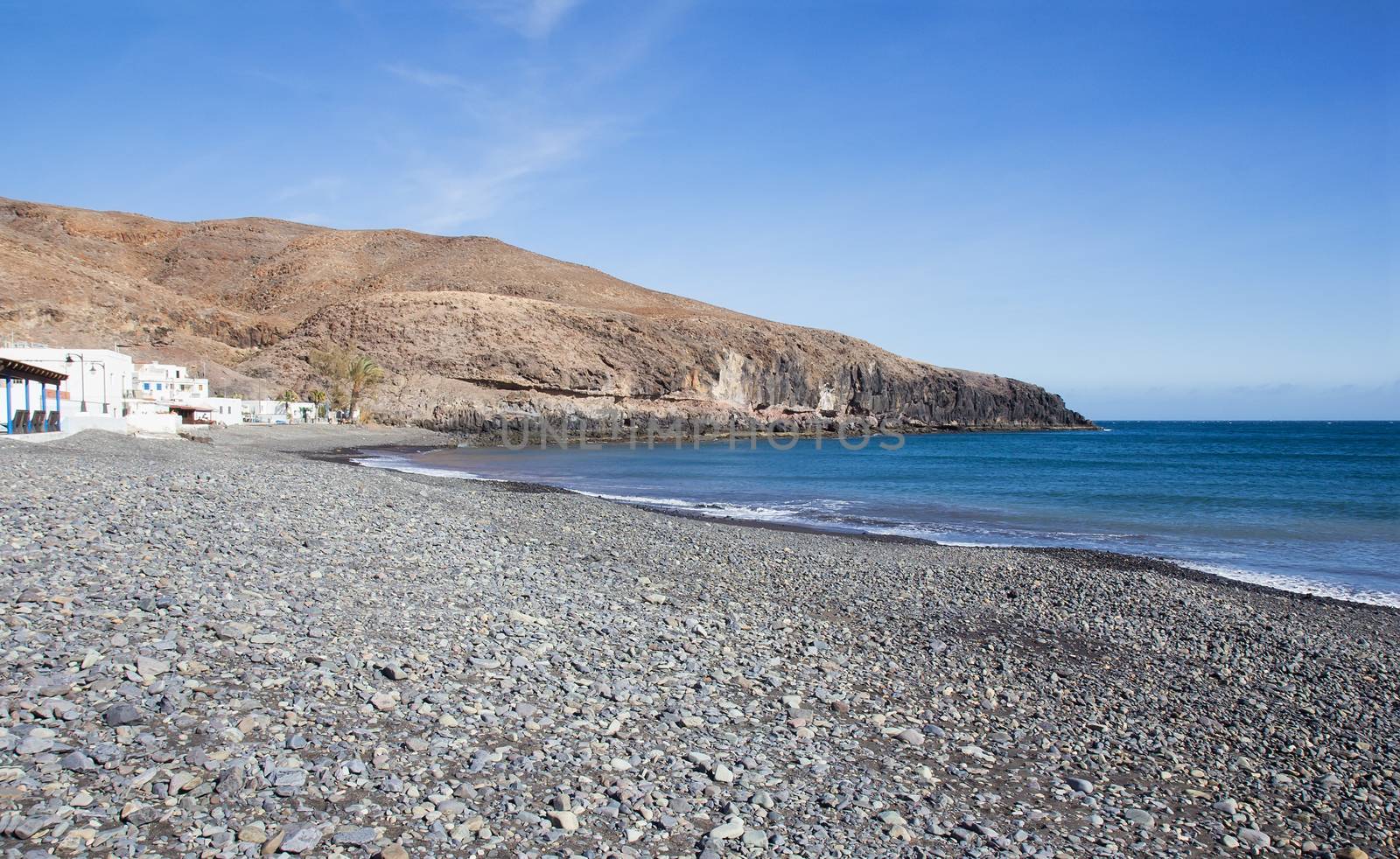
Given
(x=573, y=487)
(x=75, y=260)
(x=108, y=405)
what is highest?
(x=75, y=260)

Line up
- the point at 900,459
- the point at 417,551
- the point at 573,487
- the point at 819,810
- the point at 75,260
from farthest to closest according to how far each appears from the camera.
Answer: the point at 75,260
the point at 900,459
the point at 573,487
the point at 417,551
the point at 819,810

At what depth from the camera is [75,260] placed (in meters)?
87.1

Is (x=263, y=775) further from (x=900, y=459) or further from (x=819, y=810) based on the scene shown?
(x=900, y=459)

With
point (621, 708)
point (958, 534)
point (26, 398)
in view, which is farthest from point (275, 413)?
point (621, 708)

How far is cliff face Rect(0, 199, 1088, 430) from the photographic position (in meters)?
75.4

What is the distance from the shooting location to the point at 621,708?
243 inches

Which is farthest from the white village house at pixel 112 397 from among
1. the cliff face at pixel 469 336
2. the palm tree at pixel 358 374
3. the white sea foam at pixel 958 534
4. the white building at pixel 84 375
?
the cliff face at pixel 469 336

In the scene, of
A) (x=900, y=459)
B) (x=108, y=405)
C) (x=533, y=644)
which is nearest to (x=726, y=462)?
(x=900, y=459)

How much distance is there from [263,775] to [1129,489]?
35.0m

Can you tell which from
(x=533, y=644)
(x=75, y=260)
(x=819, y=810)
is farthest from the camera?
(x=75, y=260)

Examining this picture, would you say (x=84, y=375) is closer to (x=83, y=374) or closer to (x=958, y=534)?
(x=83, y=374)

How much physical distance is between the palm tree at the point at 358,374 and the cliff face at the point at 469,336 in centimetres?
362

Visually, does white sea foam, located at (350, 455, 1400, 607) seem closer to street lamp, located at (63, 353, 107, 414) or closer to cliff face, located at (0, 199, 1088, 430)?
street lamp, located at (63, 353, 107, 414)

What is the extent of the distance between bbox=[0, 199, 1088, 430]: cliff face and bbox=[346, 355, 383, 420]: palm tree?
3624mm
